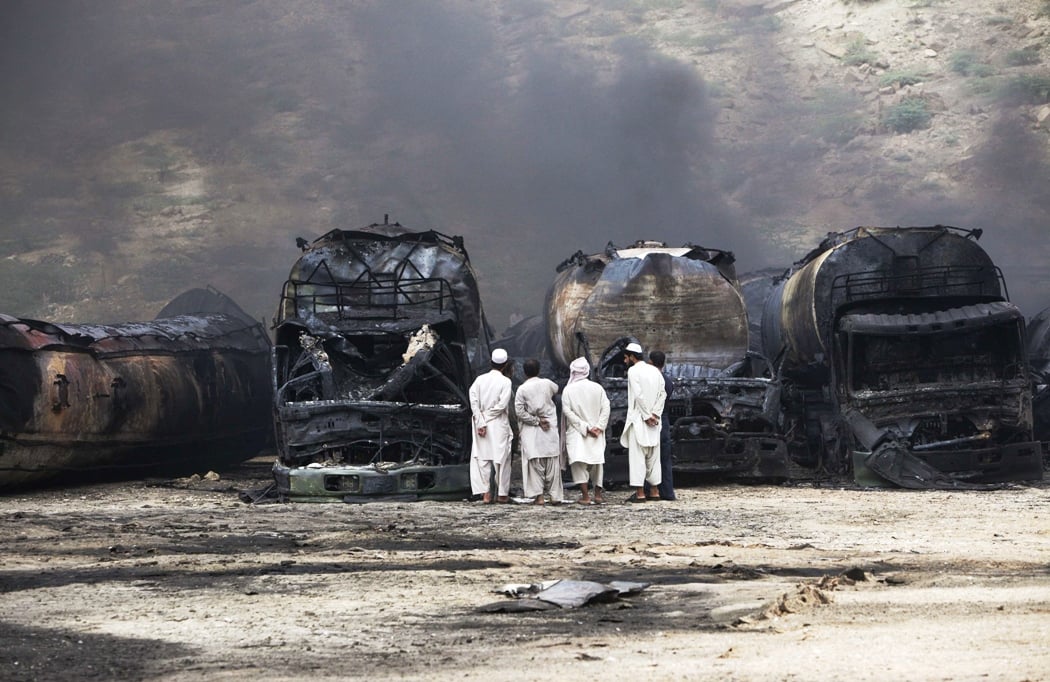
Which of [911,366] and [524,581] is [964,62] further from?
[524,581]

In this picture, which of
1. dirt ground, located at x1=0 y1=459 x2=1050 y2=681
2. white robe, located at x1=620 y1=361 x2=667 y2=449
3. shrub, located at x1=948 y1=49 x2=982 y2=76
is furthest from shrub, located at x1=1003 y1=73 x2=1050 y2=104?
dirt ground, located at x1=0 y1=459 x2=1050 y2=681

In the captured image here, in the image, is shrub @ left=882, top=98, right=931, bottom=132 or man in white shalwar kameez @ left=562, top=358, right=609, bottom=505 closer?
man in white shalwar kameez @ left=562, top=358, right=609, bottom=505

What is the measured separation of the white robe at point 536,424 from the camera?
14781 mm

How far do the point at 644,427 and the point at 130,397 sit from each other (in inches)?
260

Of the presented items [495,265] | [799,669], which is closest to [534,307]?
[495,265]

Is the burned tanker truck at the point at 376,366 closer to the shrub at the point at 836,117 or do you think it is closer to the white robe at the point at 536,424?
the white robe at the point at 536,424

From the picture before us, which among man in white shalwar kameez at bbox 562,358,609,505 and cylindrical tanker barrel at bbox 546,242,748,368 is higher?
cylindrical tanker barrel at bbox 546,242,748,368

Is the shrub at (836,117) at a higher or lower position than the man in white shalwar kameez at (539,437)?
higher

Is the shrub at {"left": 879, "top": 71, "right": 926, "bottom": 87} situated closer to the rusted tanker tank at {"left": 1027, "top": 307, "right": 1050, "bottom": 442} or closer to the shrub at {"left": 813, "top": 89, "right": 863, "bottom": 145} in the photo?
the shrub at {"left": 813, "top": 89, "right": 863, "bottom": 145}

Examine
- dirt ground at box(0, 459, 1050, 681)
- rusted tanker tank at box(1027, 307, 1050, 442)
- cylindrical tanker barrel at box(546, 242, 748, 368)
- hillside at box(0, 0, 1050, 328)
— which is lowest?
dirt ground at box(0, 459, 1050, 681)

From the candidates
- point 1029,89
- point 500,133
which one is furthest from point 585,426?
point 1029,89

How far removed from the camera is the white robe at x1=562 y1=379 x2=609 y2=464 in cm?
1492

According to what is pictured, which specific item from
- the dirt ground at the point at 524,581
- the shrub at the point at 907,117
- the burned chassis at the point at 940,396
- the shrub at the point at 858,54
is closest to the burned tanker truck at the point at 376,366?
the dirt ground at the point at 524,581

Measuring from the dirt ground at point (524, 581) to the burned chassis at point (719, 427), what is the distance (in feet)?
7.46
